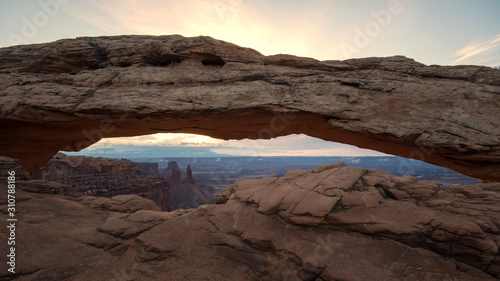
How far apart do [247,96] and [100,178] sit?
52873mm

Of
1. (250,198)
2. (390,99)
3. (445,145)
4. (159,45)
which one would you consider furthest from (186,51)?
(445,145)

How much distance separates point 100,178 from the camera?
158 feet

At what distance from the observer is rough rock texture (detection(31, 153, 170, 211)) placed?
140 ft

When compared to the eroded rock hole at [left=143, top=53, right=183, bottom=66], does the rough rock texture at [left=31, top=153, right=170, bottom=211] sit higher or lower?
lower

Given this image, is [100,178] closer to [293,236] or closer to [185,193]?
[185,193]

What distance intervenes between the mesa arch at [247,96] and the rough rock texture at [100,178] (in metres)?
35.6

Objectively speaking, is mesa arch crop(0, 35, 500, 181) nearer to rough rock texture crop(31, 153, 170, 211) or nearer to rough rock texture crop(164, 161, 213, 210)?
rough rock texture crop(31, 153, 170, 211)

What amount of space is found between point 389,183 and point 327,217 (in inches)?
154

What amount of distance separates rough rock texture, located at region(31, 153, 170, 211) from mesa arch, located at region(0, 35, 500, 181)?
35.6 meters

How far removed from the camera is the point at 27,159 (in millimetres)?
14438

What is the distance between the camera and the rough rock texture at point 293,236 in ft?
22.6

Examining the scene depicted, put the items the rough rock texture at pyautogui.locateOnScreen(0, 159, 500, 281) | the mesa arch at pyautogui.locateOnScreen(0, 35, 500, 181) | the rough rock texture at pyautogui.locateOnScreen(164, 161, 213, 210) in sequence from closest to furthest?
1. the rough rock texture at pyautogui.locateOnScreen(0, 159, 500, 281)
2. the mesa arch at pyautogui.locateOnScreen(0, 35, 500, 181)
3. the rough rock texture at pyautogui.locateOnScreen(164, 161, 213, 210)

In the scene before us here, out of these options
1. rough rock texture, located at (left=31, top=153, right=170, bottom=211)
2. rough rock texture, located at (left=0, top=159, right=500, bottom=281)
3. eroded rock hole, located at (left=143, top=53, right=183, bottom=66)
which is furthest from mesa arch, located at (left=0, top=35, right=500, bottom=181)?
rough rock texture, located at (left=31, top=153, right=170, bottom=211)

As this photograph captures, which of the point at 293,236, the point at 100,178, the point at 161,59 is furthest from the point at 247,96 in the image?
the point at 100,178
